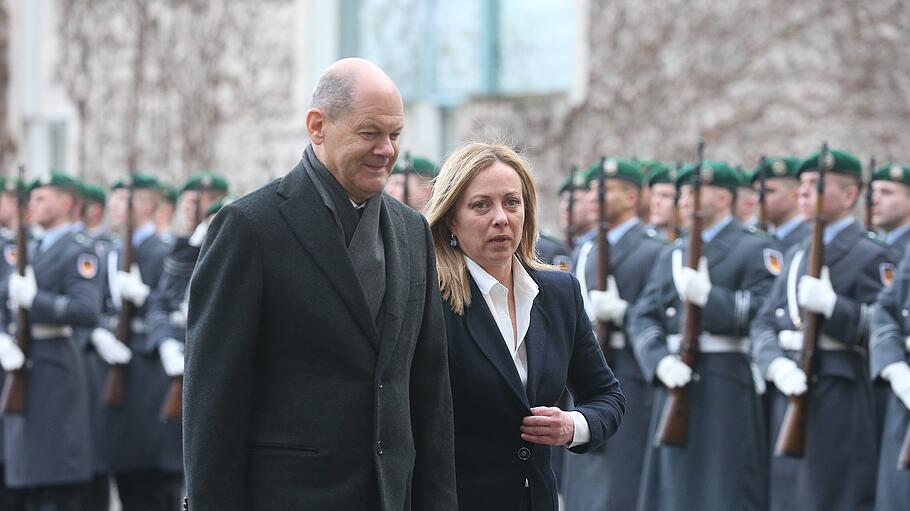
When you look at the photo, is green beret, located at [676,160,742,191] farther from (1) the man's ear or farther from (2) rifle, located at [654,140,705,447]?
(1) the man's ear

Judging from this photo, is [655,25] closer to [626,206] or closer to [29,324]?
[626,206]

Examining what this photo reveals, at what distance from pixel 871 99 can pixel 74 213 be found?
6.06 m

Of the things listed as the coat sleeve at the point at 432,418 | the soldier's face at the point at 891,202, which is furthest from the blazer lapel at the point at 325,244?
the soldier's face at the point at 891,202

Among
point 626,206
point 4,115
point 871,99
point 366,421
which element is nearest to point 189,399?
point 366,421

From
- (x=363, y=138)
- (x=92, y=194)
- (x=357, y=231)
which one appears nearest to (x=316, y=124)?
(x=363, y=138)

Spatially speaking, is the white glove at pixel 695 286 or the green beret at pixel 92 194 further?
the green beret at pixel 92 194

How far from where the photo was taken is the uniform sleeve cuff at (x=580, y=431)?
3.76 m

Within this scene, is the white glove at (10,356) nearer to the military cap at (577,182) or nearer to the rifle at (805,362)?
the military cap at (577,182)

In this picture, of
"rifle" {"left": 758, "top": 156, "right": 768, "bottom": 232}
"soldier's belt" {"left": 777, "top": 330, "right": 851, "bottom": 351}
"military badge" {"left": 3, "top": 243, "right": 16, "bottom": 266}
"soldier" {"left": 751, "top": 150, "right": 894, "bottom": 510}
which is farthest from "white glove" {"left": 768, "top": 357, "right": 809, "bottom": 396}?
"military badge" {"left": 3, "top": 243, "right": 16, "bottom": 266}

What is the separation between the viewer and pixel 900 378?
6.21 m

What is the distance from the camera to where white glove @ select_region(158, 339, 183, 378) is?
28.2 feet

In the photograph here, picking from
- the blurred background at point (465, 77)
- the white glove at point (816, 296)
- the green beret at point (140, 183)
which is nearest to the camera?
the white glove at point (816, 296)

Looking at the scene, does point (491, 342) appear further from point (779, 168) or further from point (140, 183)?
point (140, 183)

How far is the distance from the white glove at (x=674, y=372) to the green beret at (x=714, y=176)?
39.7 inches
